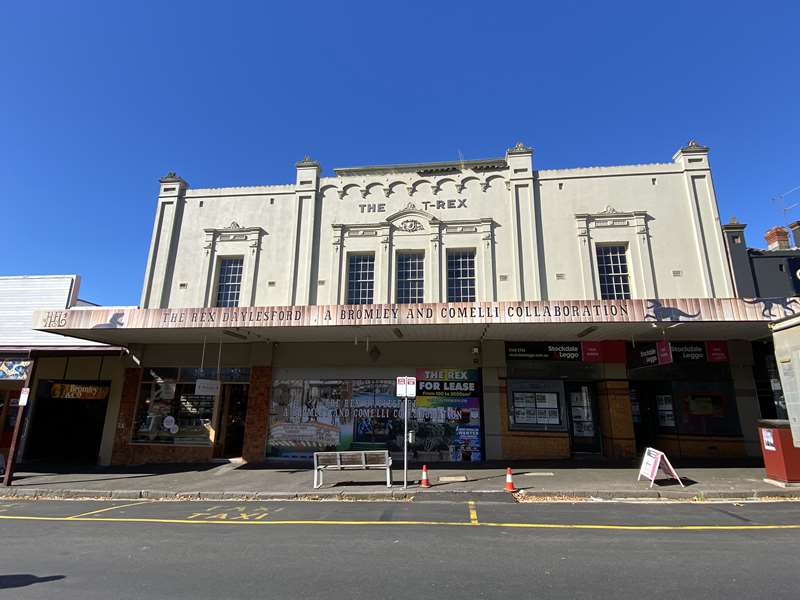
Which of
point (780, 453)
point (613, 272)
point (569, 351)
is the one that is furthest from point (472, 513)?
point (613, 272)

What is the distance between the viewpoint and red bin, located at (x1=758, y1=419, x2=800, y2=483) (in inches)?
373

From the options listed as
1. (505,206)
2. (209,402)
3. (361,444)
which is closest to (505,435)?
(361,444)

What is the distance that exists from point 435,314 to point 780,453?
804 cm

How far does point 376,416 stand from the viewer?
47.9ft

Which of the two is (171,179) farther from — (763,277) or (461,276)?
(763,277)

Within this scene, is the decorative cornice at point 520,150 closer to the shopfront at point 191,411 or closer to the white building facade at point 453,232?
the white building facade at point 453,232

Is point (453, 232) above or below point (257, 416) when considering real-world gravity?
above

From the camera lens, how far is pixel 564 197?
51.5ft

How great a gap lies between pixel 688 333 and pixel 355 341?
9817 millimetres

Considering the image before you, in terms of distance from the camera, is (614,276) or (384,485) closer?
(384,485)

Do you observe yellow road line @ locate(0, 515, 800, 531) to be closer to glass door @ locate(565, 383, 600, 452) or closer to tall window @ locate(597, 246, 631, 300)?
glass door @ locate(565, 383, 600, 452)

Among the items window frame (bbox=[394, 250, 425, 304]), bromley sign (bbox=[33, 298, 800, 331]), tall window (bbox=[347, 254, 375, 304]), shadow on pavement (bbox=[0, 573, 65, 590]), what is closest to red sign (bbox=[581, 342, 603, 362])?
bromley sign (bbox=[33, 298, 800, 331])

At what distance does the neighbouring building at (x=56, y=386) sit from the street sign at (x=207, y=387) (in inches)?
131

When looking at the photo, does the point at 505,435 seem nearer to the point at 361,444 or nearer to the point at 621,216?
the point at 361,444
